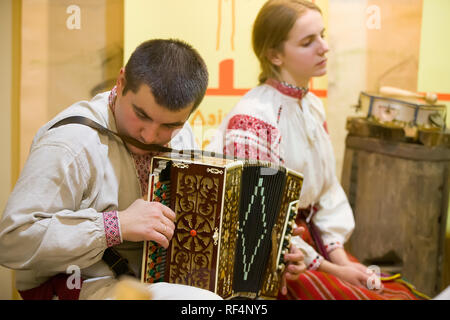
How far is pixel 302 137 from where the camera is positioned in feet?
6.57

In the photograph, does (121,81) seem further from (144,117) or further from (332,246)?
(332,246)

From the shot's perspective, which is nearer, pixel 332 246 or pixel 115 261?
pixel 115 261

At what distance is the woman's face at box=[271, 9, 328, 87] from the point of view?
188cm

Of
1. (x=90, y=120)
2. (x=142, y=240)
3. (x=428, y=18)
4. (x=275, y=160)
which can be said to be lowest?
(x=142, y=240)

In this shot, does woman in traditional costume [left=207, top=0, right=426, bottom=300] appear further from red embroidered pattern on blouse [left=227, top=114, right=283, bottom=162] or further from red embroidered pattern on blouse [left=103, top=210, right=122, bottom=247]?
red embroidered pattern on blouse [left=103, top=210, right=122, bottom=247]

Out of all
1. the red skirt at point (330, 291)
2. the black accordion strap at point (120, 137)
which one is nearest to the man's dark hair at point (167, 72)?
the black accordion strap at point (120, 137)

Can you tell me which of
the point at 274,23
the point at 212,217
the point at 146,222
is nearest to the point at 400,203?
the point at 274,23

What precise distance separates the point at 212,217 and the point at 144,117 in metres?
0.31

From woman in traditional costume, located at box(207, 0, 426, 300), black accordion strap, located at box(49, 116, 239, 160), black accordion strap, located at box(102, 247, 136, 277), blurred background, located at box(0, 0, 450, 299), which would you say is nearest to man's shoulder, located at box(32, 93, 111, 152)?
black accordion strap, located at box(49, 116, 239, 160)

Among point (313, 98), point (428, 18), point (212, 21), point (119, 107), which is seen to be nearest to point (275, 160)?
point (313, 98)

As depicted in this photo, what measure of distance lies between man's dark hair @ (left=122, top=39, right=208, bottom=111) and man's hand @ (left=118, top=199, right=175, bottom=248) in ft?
0.86

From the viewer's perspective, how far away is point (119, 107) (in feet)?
4.66
